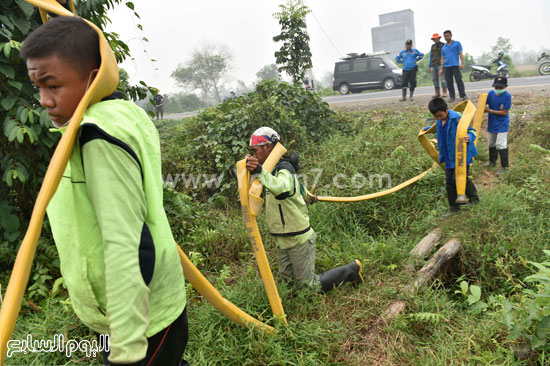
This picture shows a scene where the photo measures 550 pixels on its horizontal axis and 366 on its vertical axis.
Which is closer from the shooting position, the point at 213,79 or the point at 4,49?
the point at 4,49

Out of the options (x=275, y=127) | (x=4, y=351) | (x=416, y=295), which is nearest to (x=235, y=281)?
(x=416, y=295)

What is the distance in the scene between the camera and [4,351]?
3.20 feet

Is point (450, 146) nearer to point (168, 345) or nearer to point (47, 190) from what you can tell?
point (168, 345)

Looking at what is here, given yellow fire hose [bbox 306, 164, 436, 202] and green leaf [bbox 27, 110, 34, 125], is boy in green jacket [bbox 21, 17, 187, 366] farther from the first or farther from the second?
yellow fire hose [bbox 306, 164, 436, 202]

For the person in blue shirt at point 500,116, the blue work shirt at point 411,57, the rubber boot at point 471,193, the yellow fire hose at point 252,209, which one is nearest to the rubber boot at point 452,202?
the rubber boot at point 471,193

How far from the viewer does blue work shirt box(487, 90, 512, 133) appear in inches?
213

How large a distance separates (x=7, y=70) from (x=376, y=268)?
12.8 ft

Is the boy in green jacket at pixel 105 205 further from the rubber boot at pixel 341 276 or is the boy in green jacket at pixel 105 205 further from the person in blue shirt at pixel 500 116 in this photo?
the person in blue shirt at pixel 500 116

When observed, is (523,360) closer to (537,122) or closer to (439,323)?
(439,323)

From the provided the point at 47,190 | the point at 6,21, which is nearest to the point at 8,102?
the point at 6,21

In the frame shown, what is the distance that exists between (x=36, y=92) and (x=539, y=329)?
4.59 metres

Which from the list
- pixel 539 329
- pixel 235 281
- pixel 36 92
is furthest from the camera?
pixel 235 281

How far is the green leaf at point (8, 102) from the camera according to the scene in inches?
120

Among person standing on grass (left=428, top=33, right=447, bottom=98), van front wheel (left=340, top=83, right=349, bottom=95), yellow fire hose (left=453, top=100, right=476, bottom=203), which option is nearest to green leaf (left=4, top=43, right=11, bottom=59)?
yellow fire hose (left=453, top=100, right=476, bottom=203)
